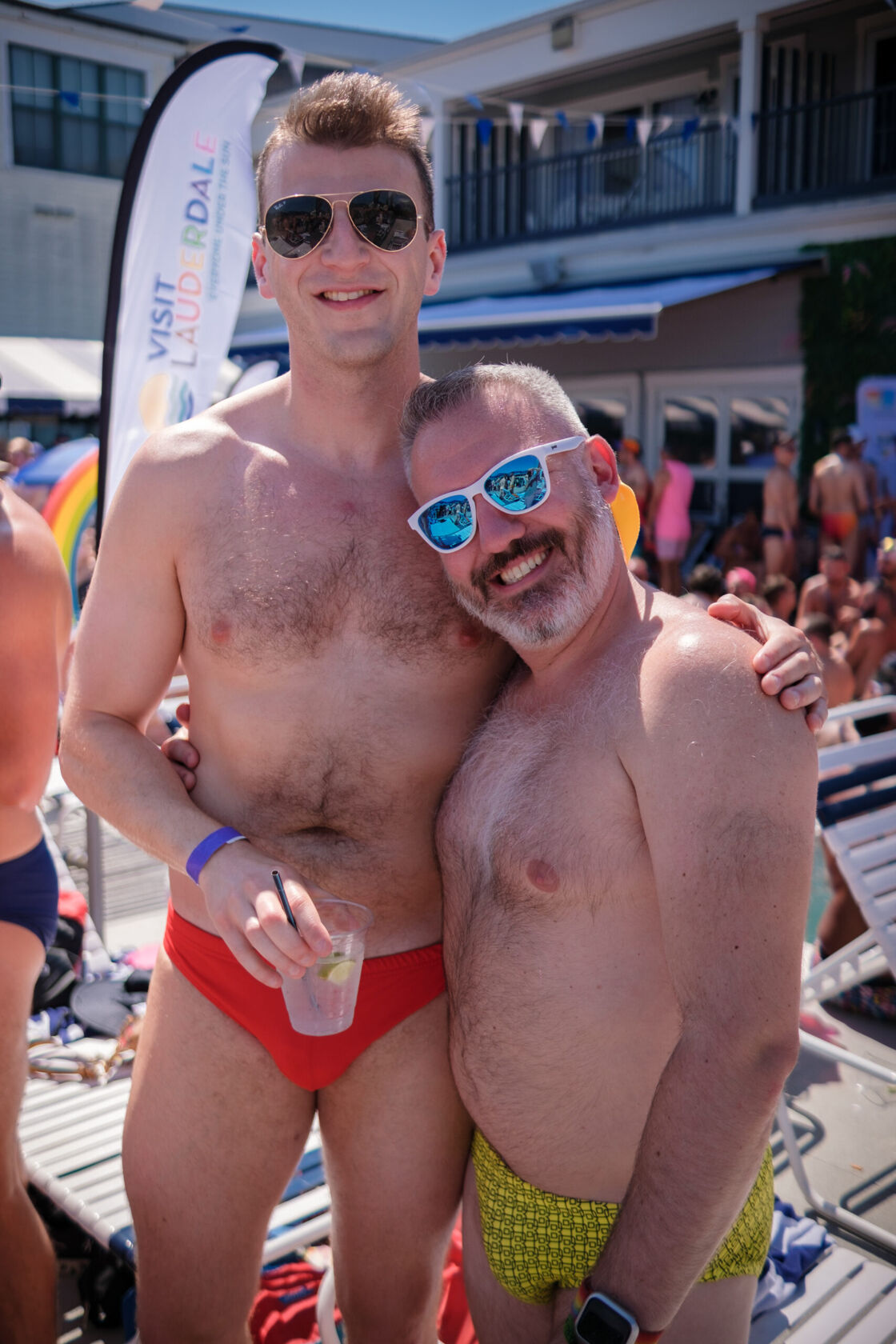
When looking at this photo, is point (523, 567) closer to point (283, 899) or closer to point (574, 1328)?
point (283, 899)

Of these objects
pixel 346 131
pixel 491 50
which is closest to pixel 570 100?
pixel 491 50

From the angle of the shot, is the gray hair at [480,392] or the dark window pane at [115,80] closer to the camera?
the gray hair at [480,392]

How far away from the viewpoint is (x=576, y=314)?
492 inches

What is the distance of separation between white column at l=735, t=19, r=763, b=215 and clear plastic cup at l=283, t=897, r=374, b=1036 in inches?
576

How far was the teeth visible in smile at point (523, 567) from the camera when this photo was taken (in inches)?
68.5

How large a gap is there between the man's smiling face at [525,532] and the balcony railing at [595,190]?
14519mm

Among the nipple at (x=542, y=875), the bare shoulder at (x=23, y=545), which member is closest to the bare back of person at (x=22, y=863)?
the bare shoulder at (x=23, y=545)

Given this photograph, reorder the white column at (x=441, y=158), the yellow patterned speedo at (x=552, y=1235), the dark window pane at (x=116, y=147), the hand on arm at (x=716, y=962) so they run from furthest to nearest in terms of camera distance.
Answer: the dark window pane at (x=116, y=147), the white column at (x=441, y=158), the yellow patterned speedo at (x=552, y=1235), the hand on arm at (x=716, y=962)

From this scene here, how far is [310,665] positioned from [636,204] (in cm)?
1639

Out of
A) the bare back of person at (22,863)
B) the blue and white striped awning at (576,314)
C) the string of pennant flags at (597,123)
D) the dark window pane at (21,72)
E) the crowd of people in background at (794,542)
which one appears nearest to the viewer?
the bare back of person at (22,863)

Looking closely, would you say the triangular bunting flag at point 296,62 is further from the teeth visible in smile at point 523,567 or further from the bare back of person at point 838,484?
the teeth visible in smile at point 523,567

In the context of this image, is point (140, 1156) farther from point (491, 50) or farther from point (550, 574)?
point (491, 50)

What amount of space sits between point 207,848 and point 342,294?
101cm

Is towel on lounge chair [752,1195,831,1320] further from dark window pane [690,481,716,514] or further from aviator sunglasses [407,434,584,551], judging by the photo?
dark window pane [690,481,716,514]
